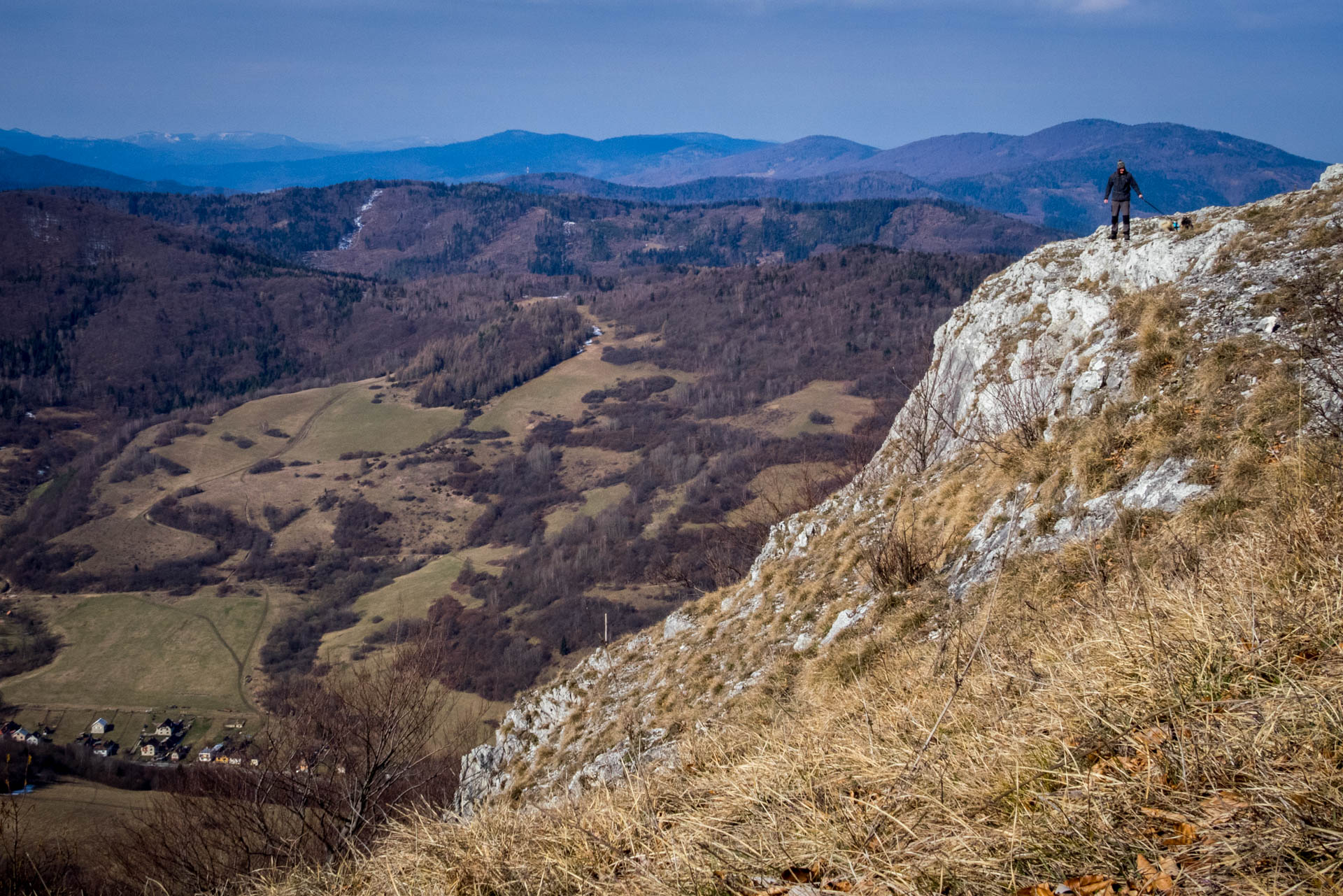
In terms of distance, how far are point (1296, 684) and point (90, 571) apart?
153 metres

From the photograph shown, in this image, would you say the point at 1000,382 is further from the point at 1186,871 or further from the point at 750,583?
the point at 1186,871

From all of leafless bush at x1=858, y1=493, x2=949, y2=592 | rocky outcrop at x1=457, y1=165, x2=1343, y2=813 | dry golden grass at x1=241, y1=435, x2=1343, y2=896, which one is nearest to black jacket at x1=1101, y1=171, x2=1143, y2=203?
rocky outcrop at x1=457, y1=165, x2=1343, y2=813

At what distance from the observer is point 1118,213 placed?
1584 cm

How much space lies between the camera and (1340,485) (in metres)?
5.29

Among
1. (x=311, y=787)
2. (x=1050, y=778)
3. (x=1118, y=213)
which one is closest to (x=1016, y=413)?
(x=1118, y=213)

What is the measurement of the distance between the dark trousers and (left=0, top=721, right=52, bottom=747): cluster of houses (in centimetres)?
8409

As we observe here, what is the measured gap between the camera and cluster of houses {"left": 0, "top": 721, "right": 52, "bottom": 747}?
206ft

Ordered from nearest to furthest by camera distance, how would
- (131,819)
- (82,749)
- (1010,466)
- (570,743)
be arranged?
(1010,466) → (570,743) → (131,819) → (82,749)

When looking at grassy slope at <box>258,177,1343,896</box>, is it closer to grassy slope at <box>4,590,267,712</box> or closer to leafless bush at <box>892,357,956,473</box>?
leafless bush at <box>892,357,956,473</box>

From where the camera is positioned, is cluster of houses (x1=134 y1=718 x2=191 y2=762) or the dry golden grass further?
cluster of houses (x1=134 y1=718 x2=191 y2=762)

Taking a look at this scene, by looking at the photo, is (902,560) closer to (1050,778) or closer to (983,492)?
(983,492)

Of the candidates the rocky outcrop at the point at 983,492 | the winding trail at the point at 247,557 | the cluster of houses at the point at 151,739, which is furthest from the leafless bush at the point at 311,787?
the winding trail at the point at 247,557

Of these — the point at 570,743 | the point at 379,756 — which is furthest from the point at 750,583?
the point at 379,756

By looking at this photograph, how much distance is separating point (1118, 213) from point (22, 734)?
321 feet
